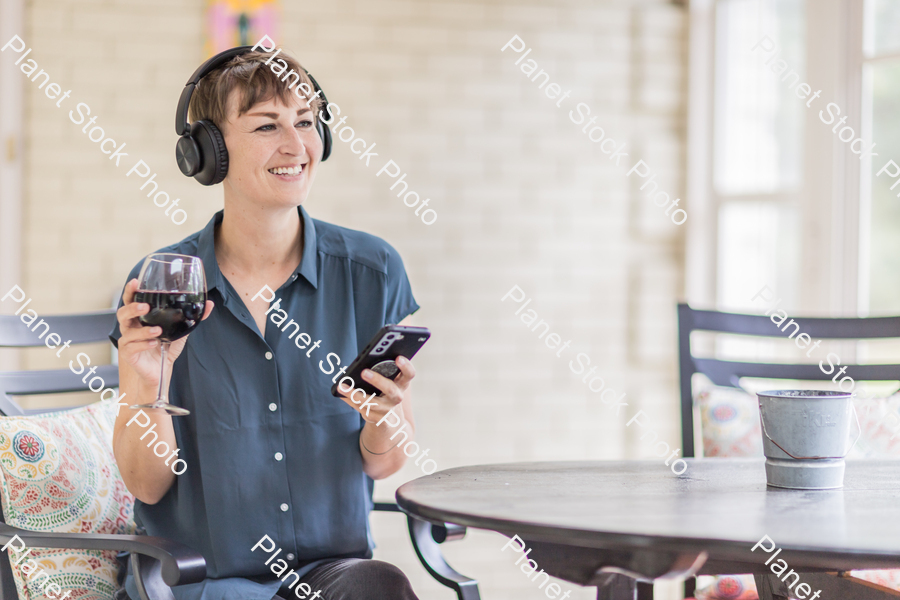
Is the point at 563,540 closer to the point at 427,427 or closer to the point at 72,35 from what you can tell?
the point at 427,427

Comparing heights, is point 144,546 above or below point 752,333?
below

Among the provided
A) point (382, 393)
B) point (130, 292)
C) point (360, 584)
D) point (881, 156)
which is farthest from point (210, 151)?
point (881, 156)

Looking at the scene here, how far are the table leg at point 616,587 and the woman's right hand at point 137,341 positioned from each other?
81cm

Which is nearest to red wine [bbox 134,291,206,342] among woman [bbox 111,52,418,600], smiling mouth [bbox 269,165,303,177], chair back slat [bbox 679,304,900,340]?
woman [bbox 111,52,418,600]

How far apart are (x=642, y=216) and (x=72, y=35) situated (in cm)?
234

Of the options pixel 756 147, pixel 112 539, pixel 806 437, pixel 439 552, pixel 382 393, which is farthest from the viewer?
pixel 756 147

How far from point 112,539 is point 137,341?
32 centimetres

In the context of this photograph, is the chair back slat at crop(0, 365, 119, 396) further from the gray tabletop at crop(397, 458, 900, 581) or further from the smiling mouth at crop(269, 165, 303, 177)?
the gray tabletop at crop(397, 458, 900, 581)

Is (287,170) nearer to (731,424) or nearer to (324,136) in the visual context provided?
(324,136)

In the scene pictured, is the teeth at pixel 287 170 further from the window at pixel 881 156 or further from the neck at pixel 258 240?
the window at pixel 881 156

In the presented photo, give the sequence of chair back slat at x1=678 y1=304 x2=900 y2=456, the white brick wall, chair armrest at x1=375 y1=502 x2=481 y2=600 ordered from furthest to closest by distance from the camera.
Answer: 1. the white brick wall
2. chair back slat at x1=678 y1=304 x2=900 y2=456
3. chair armrest at x1=375 y1=502 x2=481 y2=600

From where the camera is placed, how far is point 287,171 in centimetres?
167

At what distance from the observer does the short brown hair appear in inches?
65.9

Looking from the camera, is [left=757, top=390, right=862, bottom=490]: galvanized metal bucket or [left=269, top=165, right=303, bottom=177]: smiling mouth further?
[left=269, top=165, right=303, bottom=177]: smiling mouth
